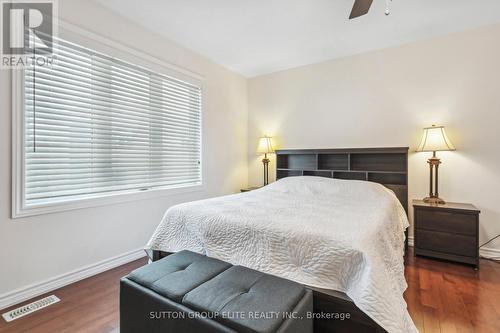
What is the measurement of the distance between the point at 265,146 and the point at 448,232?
2.50 m

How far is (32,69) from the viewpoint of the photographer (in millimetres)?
1929

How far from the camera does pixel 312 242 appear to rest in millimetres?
Result: 1389

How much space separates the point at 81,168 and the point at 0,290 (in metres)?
1.04

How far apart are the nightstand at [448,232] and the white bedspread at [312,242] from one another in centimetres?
69

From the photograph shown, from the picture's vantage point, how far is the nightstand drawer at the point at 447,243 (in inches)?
94.5

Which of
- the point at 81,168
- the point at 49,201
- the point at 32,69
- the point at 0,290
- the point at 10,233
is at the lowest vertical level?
the point at 0,290

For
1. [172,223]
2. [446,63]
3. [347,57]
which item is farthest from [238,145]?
[446,63]

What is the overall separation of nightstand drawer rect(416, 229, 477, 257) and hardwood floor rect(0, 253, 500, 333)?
0.55 feet

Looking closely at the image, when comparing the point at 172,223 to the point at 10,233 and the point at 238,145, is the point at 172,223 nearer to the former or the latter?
the point at 10,233

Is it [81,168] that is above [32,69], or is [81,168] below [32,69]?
below

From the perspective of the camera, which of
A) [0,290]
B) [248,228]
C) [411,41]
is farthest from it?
[411,41]

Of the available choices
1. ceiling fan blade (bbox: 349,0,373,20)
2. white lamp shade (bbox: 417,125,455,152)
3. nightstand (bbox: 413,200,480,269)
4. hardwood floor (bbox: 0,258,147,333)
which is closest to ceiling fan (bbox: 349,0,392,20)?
ceiling fan blade (bbox: 349,0,373,20)

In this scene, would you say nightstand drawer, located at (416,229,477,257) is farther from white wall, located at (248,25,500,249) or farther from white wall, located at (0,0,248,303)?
white wall, located at (0,0,248,303)

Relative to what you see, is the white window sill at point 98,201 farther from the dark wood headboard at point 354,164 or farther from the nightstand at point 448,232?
the nightstand at point 448,232
